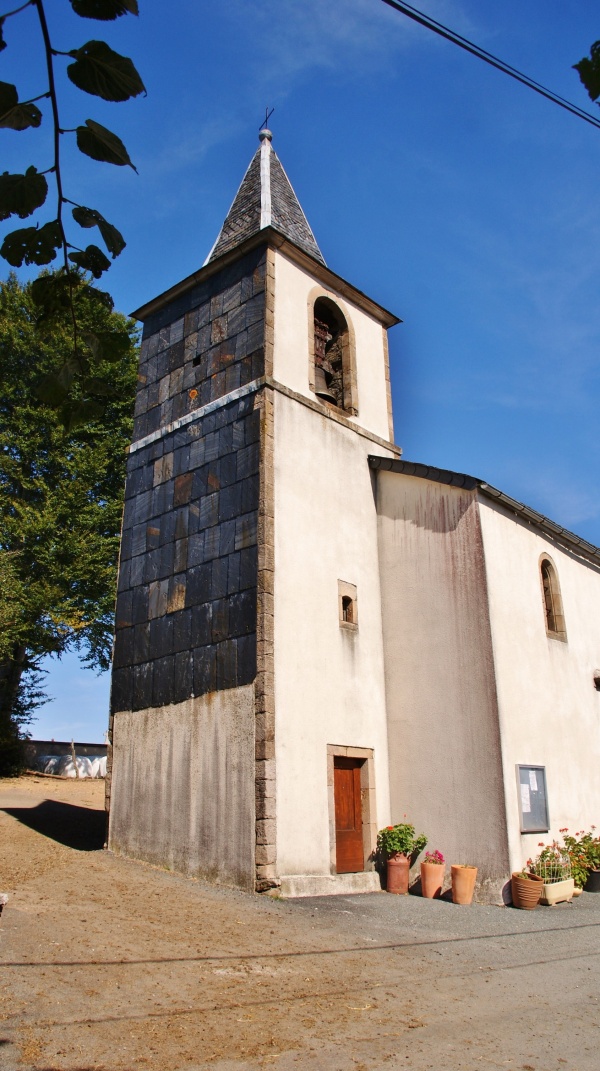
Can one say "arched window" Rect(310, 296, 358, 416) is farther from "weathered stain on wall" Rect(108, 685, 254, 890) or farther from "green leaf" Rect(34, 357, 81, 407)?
"green leaf" Rect(34, 357, 81, 407)

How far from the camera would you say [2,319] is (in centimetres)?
2378

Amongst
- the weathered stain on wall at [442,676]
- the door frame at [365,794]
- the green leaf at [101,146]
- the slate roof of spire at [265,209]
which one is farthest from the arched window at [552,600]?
the green leaf at [101,146]

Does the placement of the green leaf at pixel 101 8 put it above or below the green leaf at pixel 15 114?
above

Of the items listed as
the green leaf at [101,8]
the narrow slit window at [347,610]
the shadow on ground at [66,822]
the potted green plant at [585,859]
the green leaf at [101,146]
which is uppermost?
the narrow slit window at [347,610]

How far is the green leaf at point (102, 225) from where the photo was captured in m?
2.47

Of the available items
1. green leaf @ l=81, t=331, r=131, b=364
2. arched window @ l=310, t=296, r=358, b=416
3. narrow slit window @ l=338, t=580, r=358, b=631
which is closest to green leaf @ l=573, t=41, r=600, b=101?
green leaf @ l=81, t=331, r=131, b=364

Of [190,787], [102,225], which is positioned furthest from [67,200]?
[190,787]

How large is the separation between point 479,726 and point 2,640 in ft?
41.9

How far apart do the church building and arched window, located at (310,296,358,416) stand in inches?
1.7

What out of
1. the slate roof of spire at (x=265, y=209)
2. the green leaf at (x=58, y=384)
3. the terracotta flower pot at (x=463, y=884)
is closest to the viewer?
the green leaf at (x=58, y=384)

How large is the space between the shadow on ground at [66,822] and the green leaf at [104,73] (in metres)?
11.8

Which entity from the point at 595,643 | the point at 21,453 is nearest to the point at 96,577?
the point at 21,453

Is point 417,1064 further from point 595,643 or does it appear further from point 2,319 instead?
point 2,319

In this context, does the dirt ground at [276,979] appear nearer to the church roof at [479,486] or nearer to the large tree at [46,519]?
the church roof at [479,486]
